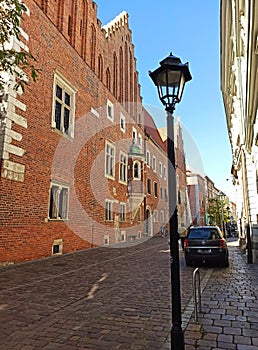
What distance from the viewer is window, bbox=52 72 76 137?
1447 cm

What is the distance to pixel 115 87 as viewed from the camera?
23.2 meters

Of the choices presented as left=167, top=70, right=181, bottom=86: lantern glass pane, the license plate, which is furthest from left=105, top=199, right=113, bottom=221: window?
left=167, top=70, right=181, bottom=86: lantern glass pane

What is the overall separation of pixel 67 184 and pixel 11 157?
4415mm

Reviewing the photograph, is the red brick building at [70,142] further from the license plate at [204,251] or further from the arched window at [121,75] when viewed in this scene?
the license plate at [204,251]

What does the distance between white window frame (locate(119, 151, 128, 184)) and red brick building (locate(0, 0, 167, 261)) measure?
0.09 metres

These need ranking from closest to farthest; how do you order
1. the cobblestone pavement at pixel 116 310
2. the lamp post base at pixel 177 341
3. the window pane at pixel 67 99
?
the lamp post base at pixel 177 341 → the cobblestone pavement at pixel 116 310 → the window pane at pixel 67 99

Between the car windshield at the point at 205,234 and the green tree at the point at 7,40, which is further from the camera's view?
the car windshield at the point at 205,234

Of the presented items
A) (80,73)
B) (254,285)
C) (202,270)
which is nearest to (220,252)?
(202,270)

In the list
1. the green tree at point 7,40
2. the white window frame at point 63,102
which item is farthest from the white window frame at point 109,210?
the green tree at point 7,40

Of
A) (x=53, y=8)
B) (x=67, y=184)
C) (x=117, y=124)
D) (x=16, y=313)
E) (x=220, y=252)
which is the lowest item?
(x=16, y=313)

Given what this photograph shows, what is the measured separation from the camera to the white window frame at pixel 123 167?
23.4m

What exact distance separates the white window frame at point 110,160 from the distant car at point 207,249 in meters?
10.3

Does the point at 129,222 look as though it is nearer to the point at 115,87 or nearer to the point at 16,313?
the point at 115,87

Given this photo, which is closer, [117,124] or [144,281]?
[144,281]
